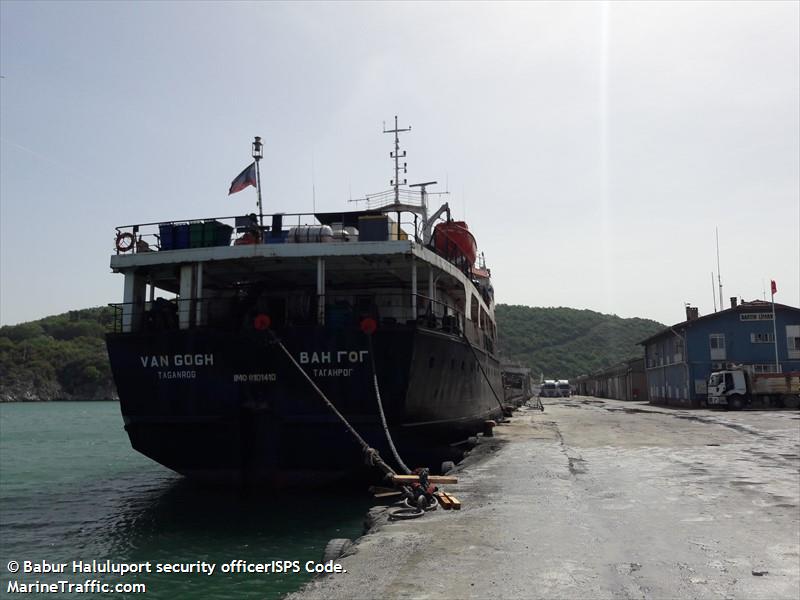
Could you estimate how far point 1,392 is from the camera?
123 meters

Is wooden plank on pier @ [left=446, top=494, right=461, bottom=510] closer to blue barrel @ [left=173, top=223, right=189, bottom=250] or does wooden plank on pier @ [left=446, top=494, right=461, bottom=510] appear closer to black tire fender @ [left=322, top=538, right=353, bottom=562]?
black tire fender @ [left=322, top=538, right=353, bottom=562]

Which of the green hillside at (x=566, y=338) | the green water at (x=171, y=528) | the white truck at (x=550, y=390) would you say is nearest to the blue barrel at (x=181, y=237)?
the green water at (x=171, y=528)

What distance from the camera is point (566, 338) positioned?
154 metres

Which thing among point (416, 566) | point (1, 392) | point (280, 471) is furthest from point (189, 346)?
point (1, 392)

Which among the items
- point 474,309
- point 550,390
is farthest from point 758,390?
point 550,390

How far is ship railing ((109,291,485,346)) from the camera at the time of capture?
42.5ft

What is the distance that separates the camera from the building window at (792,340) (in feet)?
127

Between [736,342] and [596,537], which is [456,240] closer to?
[596,537]

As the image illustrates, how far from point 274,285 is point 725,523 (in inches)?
509

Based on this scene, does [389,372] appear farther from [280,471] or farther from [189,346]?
[189,346]

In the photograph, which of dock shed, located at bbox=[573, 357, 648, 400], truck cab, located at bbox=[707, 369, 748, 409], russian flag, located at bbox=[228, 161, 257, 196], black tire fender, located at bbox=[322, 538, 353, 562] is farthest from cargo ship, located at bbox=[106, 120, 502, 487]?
dock shed, located at bbox=[573, 357, 648, 400]

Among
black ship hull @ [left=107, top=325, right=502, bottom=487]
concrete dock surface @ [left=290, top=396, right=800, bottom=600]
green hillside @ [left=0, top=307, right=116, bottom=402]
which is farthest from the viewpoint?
green hillside @ [left=0, top=307, right=116, bottom=402]

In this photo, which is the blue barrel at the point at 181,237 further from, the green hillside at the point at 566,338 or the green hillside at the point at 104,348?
the green hillside at the point at 566,338

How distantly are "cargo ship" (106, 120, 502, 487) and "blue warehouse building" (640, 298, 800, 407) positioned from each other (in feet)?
100
